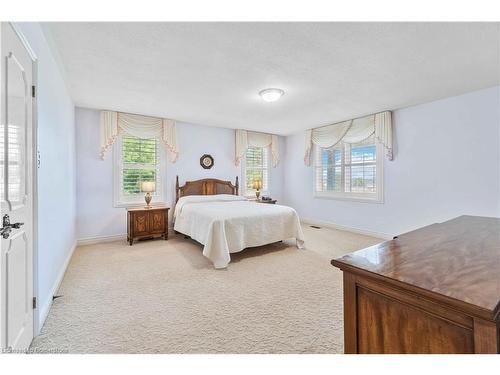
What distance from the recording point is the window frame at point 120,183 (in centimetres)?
438

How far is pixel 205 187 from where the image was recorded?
17.1 ft

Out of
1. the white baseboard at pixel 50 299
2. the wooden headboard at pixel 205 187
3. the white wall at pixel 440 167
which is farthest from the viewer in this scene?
the wooden headboard at pixel 205 187

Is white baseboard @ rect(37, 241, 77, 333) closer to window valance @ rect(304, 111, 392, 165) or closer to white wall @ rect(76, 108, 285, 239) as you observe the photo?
white wall @ rect(76, 108, 285, 239)

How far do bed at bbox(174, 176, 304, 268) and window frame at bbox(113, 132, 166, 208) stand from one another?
16.9 inches

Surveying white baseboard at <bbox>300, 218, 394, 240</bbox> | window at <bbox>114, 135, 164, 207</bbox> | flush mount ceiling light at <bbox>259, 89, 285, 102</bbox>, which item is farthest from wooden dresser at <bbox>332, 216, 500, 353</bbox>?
window at <bbox>114, 135, 164, 207</bbox>

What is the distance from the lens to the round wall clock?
528 centimetres

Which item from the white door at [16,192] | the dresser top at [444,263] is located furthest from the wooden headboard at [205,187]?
the dresser top at [444,263]

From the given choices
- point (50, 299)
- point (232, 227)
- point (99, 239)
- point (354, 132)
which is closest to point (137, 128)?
point (99, 239)

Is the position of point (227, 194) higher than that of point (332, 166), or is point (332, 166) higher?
point (332, 166)

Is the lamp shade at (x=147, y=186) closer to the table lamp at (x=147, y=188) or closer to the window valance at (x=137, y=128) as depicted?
the table lamp at (x=147, y=188)
